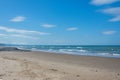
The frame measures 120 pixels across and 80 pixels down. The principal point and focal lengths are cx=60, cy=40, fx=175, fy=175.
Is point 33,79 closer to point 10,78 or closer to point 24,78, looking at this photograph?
point 24,78

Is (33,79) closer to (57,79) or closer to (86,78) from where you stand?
(57,79)

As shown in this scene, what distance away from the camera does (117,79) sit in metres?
8.01

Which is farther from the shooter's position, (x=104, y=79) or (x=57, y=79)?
(x=104, y=79)

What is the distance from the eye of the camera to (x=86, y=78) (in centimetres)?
789

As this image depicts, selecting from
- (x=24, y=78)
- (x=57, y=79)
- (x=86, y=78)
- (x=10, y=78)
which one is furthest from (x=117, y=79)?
(x=10, y=78)

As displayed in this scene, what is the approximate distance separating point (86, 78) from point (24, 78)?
9.02ft

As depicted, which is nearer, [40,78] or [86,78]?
[40,78]

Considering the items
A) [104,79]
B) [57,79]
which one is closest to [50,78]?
[57,79]

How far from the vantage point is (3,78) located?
7.12 meters

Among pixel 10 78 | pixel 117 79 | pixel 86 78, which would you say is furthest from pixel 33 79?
pixel 117 79

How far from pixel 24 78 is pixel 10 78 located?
0.57 meters

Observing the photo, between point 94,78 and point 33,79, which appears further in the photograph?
point 94,78

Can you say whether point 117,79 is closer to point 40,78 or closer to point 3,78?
point 40,78

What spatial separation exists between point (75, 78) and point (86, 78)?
54 centimetres
